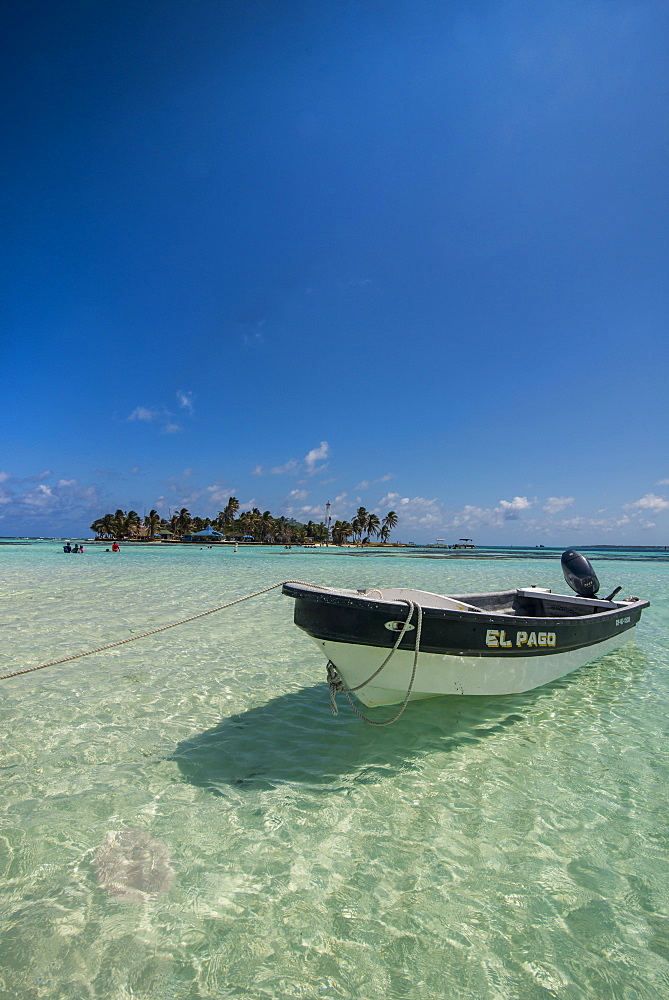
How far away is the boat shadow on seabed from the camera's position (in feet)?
17.2

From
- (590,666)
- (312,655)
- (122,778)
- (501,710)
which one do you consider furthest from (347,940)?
(590,666)

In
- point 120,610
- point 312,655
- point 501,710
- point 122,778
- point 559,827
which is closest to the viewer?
point 559,827

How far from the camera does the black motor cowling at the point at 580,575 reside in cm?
1162

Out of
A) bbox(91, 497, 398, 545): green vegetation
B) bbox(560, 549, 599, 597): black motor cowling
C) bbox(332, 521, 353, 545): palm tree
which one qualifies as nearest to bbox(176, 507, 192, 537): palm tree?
bbox(91, 497, 398, 545): green vegetation

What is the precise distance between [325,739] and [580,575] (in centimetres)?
859

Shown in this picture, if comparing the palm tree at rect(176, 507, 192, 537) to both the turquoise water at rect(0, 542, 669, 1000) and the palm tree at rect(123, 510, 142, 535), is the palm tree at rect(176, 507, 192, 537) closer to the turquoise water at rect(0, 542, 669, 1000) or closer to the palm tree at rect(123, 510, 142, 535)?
the palm tree at rect(123, 510, 142, 535)

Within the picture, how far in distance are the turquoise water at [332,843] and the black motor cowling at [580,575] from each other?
3.66 m

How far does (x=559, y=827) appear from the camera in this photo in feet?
14.3

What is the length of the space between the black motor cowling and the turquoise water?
3660 millimetres

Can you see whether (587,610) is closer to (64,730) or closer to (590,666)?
(590,666)

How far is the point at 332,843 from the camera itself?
409cm

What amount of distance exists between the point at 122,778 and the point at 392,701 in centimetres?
331

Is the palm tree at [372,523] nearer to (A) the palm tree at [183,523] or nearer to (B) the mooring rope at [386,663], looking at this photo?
(A) the palm tree at [183,523]

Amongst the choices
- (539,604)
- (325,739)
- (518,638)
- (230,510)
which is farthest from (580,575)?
(230,510)
